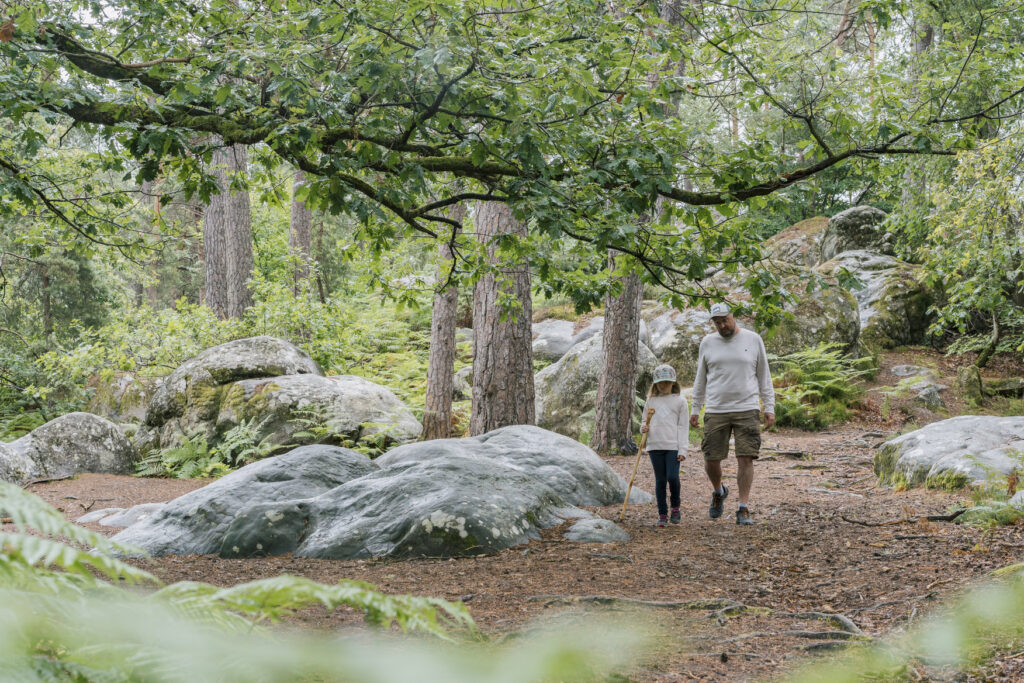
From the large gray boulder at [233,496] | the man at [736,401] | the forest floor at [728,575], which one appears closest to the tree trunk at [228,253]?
the forest floor at [728,575]

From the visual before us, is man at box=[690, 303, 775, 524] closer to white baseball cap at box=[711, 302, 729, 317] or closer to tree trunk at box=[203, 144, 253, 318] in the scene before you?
white baseball cap at box=[711, 302, 729, 317]

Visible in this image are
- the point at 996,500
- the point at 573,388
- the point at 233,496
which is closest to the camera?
the point at 996,500

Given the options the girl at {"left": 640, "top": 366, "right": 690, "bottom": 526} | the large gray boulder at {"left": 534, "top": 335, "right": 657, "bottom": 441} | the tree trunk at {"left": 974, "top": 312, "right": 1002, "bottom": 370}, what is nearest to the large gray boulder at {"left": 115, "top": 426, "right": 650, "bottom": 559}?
the girl at {"left": 640, "top": 366, "right": 690, "bottom": 526}

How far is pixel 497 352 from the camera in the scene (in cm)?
928

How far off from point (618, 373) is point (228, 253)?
10.1 meters

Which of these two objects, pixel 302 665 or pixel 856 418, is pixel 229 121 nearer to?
pixel 302 665

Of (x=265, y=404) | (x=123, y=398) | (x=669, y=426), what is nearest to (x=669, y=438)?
(x=669, y=426)

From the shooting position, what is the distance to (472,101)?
450cm

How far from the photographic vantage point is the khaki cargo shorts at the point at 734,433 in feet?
22.2

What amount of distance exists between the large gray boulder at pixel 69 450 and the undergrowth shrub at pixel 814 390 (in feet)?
36.8

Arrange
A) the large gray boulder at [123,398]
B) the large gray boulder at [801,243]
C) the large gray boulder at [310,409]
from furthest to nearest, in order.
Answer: the large gray boulder at [801,243] → the large gray boulder at [123,398] → the large gray boulder at [310,409]

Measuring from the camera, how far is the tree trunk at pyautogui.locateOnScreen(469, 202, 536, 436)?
9273 mm

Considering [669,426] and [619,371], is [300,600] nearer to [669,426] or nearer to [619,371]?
[669,426]

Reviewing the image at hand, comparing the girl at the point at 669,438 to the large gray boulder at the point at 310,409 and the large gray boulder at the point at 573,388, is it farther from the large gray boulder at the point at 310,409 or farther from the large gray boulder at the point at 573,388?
the large gray boulder at the point at 573,388
